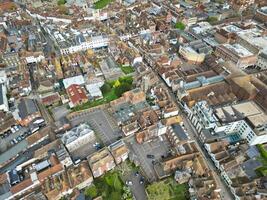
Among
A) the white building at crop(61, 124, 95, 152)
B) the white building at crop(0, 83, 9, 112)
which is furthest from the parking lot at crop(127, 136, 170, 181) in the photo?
the white building at crop(0, 83, 9, 112)

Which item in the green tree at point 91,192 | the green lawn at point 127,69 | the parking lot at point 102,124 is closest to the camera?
the green tree at point 91,192

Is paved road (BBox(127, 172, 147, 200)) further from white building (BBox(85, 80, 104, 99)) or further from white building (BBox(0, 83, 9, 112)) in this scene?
Answer: white building (BBox(0, 83, 9, 112))

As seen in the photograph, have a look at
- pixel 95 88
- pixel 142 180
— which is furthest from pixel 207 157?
pixel 95 88

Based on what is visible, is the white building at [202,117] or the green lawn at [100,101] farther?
the green lawn at [100,101]

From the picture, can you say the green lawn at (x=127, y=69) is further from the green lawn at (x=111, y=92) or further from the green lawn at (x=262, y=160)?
the green lawn at (x=262, y=160)

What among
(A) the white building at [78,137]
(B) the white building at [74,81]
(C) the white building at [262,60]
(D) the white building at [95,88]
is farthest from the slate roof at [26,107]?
(C) the white building at [262,60]

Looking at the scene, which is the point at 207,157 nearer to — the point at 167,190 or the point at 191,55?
the point at 167,190

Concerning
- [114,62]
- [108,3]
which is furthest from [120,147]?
[108,3]
